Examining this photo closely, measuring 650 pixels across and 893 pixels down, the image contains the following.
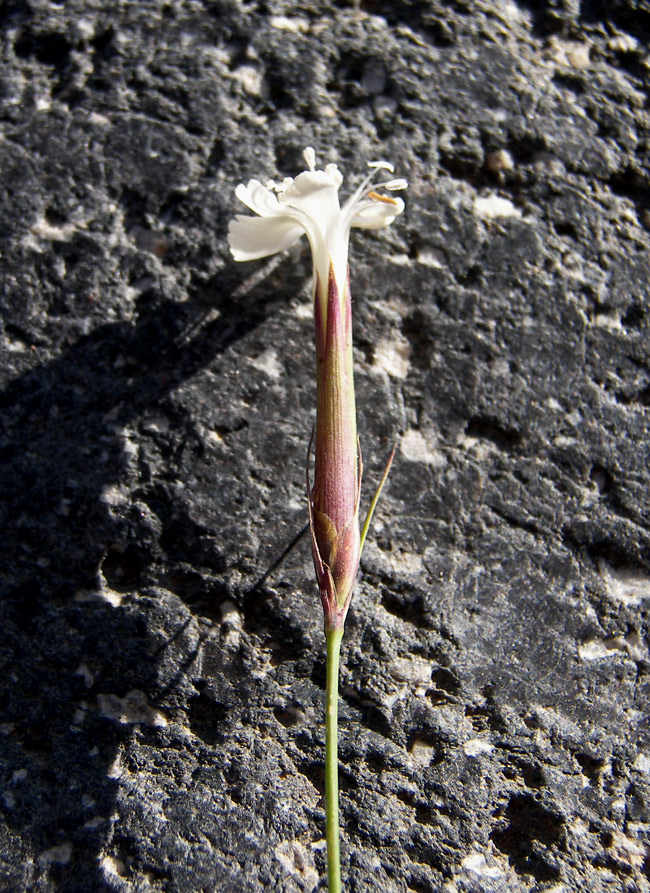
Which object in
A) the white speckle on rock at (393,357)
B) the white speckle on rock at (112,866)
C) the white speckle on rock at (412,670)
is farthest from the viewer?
the white speckle on rock at (393,357)

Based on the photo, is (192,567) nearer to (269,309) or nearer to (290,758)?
(290,758)

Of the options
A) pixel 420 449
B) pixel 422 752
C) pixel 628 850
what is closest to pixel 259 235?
pixel 420 449

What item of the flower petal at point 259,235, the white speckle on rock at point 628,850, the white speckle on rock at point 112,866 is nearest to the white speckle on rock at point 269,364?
the flower petal at point 259,235

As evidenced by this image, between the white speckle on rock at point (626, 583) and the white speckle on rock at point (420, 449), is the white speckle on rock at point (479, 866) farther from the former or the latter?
the white speckle on rock at point (420, 449)

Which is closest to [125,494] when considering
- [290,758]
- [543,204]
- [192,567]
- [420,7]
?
[192,567]

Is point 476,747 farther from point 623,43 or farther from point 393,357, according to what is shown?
point 623,43

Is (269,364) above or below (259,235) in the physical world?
below
